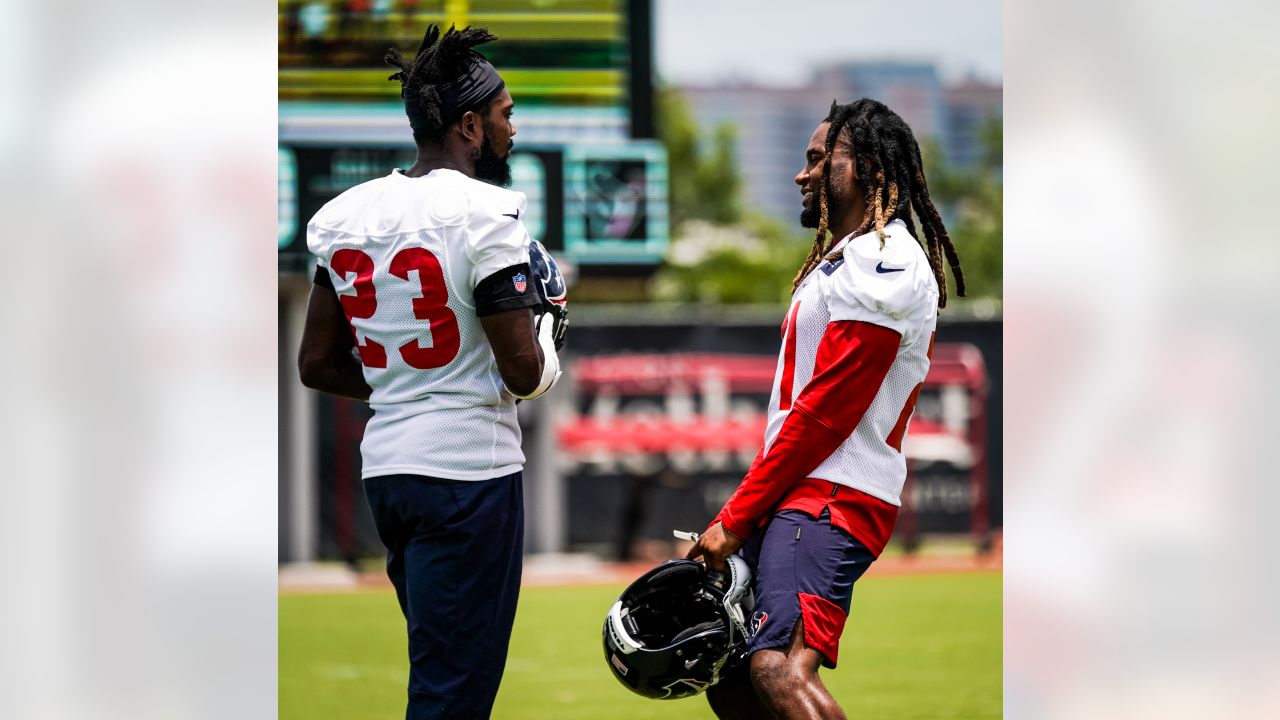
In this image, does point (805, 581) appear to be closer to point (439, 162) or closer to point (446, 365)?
point (446, 365)

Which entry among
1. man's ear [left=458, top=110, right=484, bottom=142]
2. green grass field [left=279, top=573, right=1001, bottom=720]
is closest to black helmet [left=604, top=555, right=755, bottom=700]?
man's ear [left=458, top=110, right=484, bottom=142]

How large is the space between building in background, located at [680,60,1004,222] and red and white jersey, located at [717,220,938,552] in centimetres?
4821

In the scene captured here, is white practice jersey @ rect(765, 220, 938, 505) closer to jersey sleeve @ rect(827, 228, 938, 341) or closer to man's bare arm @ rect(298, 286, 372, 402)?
jersey sleeve @ rect(827, 228, 938, 341)

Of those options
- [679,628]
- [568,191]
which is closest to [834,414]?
[679,628]

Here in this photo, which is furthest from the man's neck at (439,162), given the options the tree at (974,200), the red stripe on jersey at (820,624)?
the tree at (974,200)

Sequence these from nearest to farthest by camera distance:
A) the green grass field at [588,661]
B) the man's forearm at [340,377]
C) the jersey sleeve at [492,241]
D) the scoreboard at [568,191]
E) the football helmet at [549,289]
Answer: the jersey sleeve at [492,241], the football helmet at [549,289], the man's forearm at [340,377], the green grass field at [588,661], the scoreboard at [568,191]

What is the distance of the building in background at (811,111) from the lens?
59594mm

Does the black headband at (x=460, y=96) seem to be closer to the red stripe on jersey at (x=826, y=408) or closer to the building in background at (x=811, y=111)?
the red stripe on jersey at (x=826, y=408)

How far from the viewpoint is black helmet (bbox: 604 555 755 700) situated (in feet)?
11.4

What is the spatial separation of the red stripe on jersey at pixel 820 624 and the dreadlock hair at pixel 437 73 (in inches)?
54.3

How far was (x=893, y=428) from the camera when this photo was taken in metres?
3.53
